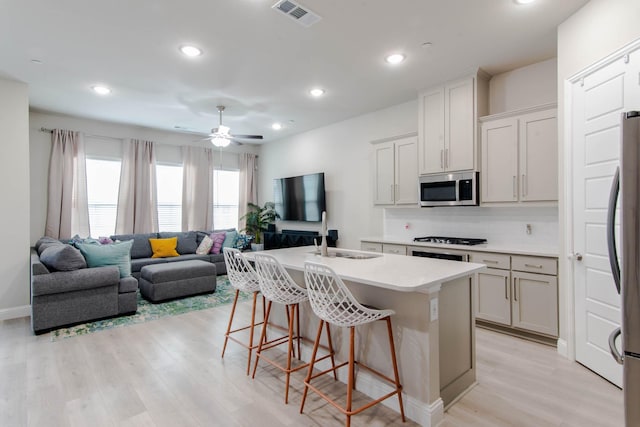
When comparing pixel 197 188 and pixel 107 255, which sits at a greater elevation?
pixel 197 188

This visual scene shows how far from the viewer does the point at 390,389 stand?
2176 millimetres

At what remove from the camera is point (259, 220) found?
7.24 m

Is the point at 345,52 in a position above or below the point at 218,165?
above

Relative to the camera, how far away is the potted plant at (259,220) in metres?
7.25

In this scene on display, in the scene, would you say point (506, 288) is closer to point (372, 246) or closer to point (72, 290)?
point (372, 246)

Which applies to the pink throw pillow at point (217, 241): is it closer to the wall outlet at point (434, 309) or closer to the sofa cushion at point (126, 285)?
the sofa cushion at point (126, 285)

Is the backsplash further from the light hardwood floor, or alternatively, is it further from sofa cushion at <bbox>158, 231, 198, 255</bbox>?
sofa cushion at <bbox>158, 231, 198, 255</bbox>

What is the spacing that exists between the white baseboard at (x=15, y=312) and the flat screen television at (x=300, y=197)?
166 inches

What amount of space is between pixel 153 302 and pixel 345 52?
13.5ft

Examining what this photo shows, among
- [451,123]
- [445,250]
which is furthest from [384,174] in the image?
[445,250]

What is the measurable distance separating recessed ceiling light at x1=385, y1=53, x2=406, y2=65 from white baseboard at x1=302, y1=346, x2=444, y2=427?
298 cm

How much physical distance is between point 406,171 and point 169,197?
4.81 meters

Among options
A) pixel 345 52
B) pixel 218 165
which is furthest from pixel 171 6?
pixel 218 165

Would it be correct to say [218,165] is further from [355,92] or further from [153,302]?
[355,92]
